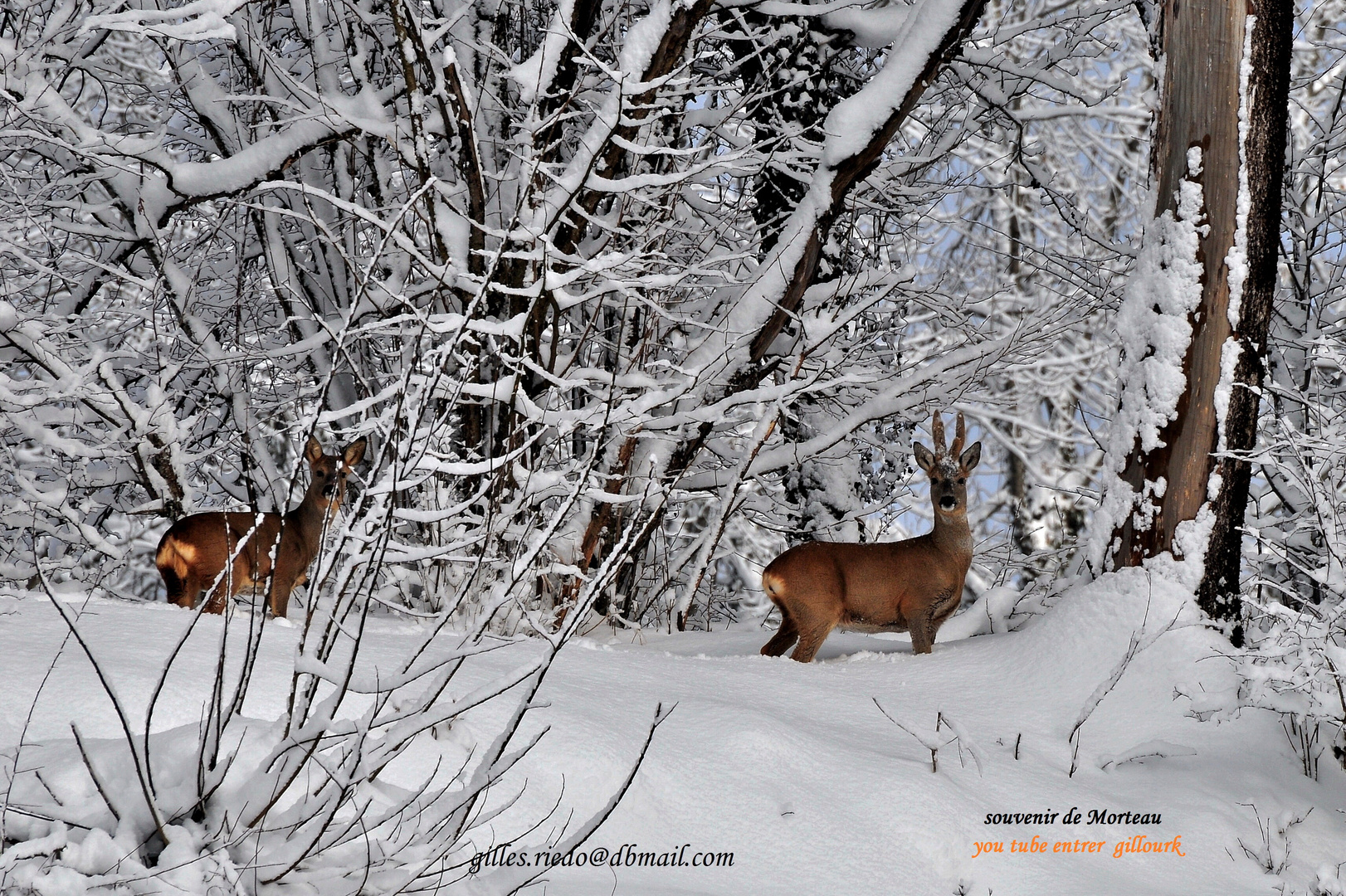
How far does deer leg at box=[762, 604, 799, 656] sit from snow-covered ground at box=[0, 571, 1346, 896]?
45 cm

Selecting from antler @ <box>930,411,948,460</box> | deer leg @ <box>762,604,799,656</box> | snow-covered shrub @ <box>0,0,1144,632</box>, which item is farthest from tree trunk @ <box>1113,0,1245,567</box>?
deer leg @ <box>762,604,799,656</box>

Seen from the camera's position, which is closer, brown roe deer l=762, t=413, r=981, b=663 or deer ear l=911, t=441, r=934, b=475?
brown roe deer l=762, t=413, r=981, b=663

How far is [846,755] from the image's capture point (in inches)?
153

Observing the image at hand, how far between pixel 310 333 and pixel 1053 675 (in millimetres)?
5884

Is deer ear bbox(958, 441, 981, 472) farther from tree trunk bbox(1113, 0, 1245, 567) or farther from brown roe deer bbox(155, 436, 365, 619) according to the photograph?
brown roe deer bbox(155, 436, 365, 619)

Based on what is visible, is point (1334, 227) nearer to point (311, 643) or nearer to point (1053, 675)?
point (1053, 675)

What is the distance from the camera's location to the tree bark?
202 inches

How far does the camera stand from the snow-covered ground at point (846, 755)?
314 cm

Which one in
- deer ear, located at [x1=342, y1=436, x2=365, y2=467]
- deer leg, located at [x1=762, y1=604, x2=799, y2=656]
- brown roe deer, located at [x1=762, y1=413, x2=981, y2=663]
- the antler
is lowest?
deer leg, located at [x1=762, y1=604, x2=799, y2=656]

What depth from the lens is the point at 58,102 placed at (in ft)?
19.6

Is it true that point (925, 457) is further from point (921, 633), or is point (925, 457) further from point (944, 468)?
point (921, 633)

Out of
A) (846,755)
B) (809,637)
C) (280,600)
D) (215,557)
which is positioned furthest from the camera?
(280,600)

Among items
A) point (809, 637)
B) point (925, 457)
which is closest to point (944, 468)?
point (925, 457)

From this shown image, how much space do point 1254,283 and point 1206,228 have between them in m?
0.32
